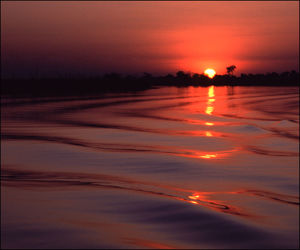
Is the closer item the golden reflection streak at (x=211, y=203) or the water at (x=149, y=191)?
the water at (x=149, y=191)

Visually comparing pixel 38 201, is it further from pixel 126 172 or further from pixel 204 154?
pixel 204 154

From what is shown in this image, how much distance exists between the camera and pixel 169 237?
5.50 metres

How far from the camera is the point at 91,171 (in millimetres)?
8953

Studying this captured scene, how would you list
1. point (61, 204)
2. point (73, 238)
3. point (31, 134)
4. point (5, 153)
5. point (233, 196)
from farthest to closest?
point (31, 134), point (5, 153), point (233, 196), point (61, 204), point (73, 238)

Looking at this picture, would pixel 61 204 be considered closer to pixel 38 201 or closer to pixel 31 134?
pixel 38 201

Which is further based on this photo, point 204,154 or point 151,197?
point 204,154

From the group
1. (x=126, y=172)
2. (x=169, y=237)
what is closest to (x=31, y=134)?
(x=126, y=172)

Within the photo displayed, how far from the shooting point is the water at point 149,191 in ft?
18.1

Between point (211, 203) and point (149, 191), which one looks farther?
point (149, 191)

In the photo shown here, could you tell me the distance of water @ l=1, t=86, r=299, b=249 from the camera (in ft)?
18.1

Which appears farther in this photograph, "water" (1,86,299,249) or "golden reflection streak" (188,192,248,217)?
"golden reflection streak" (188,192,248,217)

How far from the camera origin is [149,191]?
24.7 feet

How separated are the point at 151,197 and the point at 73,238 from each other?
6.45ft

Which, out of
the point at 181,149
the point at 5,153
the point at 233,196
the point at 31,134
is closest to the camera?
the point at 233,196
